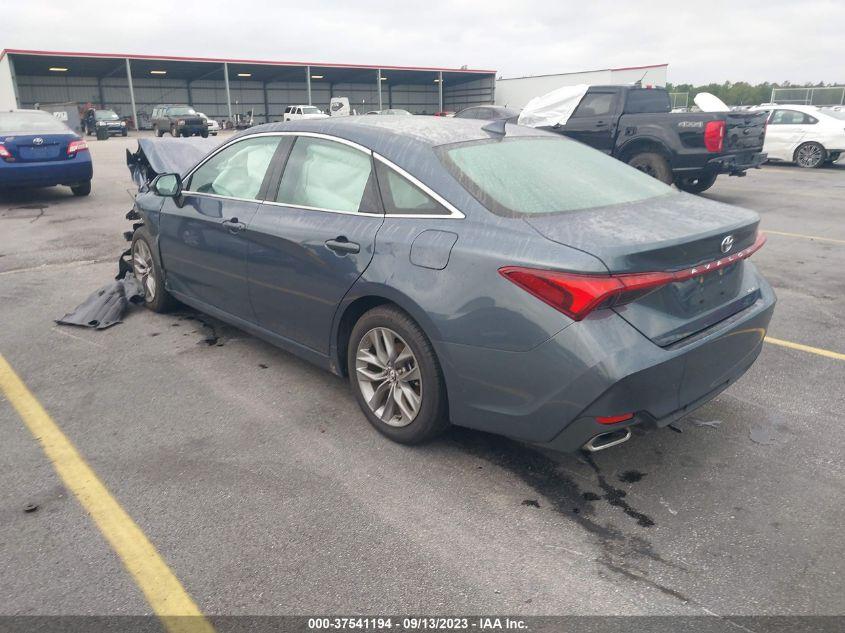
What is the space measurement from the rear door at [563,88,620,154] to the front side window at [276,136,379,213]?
28.4ft

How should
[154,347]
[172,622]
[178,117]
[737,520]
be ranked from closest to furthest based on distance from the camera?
[172,622]
[737,520]
[154,347]
[178,117]

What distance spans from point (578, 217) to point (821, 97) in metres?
35.3

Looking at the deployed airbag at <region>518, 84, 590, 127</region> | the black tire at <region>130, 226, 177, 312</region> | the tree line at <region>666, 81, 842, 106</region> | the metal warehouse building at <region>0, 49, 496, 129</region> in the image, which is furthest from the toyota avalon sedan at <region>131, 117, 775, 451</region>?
the tree line at <region>666, 81, 842, 106</region>

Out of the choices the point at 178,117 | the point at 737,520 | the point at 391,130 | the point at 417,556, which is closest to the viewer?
the point at 417,556

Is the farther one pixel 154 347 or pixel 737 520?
pixel 154 347

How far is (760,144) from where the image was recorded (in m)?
10.9

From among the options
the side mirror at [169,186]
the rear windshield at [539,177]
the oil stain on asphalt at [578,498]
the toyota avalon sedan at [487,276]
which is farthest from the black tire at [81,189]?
the oil stain on asphalt at [578,498]

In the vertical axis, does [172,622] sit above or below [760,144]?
below

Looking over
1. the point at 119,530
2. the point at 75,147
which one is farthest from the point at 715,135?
the point at 75,147

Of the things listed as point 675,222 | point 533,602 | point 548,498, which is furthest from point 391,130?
point 533,602

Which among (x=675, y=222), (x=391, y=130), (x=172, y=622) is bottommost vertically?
(x=172, y=622)

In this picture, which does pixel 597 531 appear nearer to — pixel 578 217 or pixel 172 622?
pixel 578 217

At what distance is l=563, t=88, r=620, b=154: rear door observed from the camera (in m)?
11.3

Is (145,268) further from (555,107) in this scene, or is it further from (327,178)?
(555,107)
